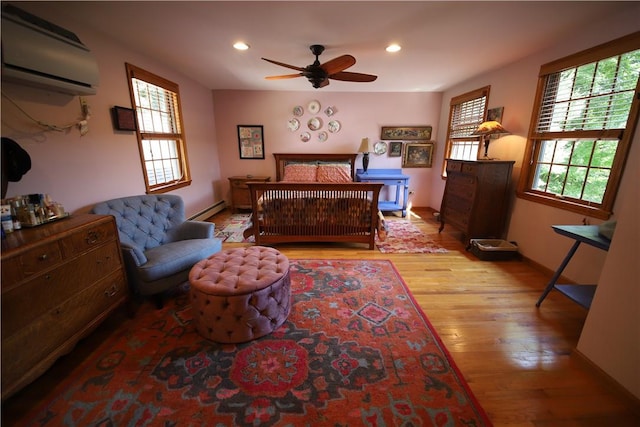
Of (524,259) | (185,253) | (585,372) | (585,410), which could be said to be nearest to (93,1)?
(185,253)

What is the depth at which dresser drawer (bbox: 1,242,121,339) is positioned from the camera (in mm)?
1166

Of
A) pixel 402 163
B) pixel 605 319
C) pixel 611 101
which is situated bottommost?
pixel 605 319

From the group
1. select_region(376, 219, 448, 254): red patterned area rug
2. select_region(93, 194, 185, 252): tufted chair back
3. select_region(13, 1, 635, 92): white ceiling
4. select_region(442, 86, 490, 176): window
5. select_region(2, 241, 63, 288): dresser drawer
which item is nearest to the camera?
select_region(2, 241, 63, 288): dresser drawer

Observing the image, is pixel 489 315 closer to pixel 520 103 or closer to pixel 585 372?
pixel 585 372

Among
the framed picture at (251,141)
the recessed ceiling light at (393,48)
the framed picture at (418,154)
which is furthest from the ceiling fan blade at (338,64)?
the framed picture at (418,154)

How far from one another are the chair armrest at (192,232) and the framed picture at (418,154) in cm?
414

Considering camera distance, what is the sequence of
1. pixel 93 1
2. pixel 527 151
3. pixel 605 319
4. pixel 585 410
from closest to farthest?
1. pixel 585 410
2. pixel 605 319
3. pixel 93 1
4. pixel 527 151

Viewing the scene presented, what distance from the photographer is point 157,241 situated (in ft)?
7.82

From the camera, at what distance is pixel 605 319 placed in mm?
1407

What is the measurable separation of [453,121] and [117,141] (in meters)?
5.07

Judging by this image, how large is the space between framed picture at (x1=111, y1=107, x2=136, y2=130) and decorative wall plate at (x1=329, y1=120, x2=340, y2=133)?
330 centimetres

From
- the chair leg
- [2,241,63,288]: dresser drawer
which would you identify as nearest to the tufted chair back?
the chair leg

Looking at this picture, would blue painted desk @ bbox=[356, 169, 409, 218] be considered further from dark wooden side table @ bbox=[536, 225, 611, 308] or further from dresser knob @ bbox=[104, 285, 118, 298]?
dresser knob @ bbox=[104, 285, 118, 298]

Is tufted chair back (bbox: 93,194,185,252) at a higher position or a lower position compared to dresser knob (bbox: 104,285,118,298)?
higher
